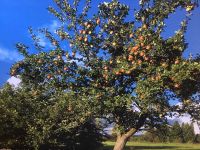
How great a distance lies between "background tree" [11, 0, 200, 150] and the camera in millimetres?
19188

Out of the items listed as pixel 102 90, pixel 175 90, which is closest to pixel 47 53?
pixel 102 90

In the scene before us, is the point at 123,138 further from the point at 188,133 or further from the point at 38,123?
the point at 188,133

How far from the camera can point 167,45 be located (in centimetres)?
1992

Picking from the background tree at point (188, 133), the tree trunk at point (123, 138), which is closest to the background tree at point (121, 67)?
the tree trunk at point (123, 138)

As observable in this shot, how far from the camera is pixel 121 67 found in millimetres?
19688

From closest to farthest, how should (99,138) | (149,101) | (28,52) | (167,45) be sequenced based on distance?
(149,101)
(167,45)
(28,52)
(99,138)

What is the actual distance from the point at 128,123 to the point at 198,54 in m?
5.16

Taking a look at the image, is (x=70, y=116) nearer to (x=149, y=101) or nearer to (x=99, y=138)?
(x=149, y=101)

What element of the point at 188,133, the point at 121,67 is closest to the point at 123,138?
the point at 121,67

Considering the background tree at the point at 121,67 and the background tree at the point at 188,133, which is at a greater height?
the background tree at the point at 188,133

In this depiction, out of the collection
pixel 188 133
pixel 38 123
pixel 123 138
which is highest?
pixel 188 133

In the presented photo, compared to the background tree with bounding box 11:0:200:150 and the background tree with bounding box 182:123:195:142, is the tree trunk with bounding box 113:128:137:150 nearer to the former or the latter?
the background tree with bounding box 11:0:200:150

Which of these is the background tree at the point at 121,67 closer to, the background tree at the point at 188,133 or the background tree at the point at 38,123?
the background tree at the point at 38,123

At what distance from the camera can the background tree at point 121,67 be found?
19188 mm
